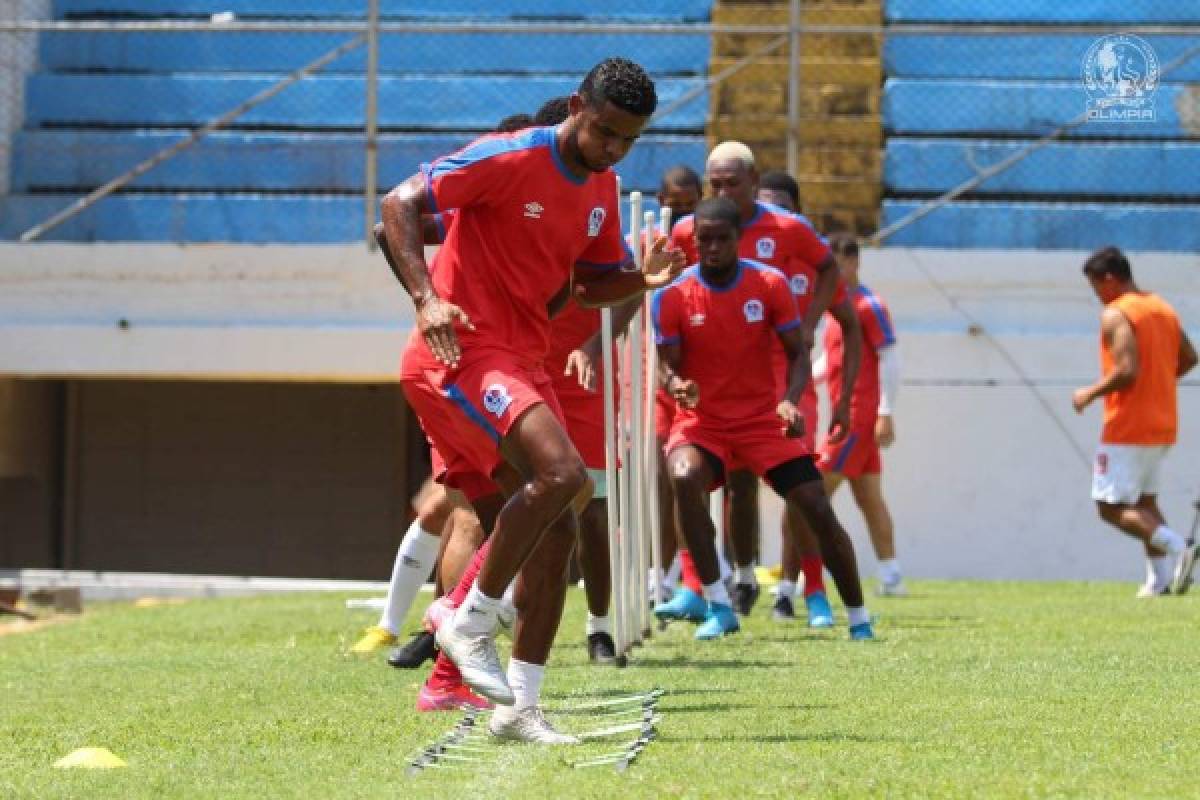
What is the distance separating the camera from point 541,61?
746 inches

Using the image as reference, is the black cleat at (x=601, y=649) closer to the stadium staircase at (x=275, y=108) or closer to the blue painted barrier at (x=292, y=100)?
the stadium staircase at (x=275, y=108)

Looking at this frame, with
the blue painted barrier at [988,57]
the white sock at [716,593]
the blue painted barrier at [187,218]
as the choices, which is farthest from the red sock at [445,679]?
the blue painted barrier at [988,57]

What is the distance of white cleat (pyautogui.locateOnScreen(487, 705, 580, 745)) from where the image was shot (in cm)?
627

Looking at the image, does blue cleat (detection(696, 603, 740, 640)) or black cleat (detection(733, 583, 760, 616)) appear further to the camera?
black cleat (detection(733, 583, 760, 616))

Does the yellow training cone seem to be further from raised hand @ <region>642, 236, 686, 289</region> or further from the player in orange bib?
the player in orange bib

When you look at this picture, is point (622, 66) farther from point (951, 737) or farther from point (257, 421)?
point (257, 421)

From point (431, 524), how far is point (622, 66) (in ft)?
12.3

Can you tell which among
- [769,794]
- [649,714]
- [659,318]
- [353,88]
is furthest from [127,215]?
[769,794]

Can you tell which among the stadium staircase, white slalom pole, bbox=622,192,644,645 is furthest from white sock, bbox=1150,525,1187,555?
the stadium staircase

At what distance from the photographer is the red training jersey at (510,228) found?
6598 millimetres

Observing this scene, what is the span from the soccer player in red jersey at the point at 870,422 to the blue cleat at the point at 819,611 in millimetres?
2596

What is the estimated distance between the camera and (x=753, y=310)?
1028cm

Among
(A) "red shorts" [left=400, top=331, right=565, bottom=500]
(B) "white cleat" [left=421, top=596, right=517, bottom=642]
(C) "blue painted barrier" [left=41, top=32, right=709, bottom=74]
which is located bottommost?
(B) "white cleat" [left=421, top=596, right=517, bottom=642]

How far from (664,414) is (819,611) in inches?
53.3
